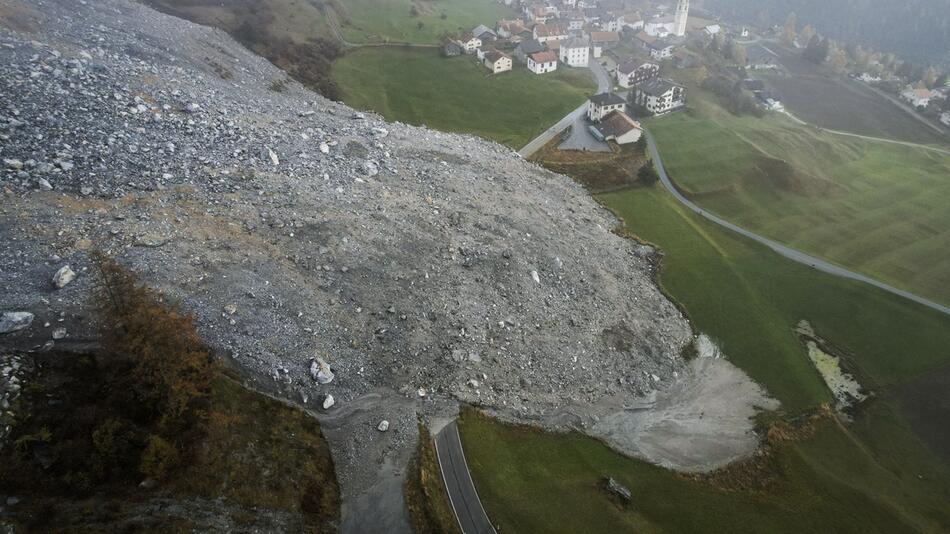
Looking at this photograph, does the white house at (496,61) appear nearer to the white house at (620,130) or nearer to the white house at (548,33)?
the white house at (548,33)

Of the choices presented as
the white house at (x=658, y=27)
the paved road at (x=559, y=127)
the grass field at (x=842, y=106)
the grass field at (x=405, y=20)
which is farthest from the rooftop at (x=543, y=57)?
the grass field at (x=842, y=106)

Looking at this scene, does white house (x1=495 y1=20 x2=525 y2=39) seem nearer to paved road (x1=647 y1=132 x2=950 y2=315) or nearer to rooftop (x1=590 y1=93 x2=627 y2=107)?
rooftop (x1=590 y1=93 x2=627 y2=107)

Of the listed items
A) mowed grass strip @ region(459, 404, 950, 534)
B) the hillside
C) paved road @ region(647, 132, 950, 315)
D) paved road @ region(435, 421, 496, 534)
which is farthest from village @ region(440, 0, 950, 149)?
paved road @ region(435, 421, 496, 534)

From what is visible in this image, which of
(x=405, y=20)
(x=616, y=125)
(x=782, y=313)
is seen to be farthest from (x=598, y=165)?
(x=405, y=20)

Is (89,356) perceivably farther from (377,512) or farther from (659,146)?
(659,146)

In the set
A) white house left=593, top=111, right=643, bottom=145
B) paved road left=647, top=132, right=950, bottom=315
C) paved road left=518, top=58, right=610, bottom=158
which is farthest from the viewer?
white house left=593, top=111, right=643, bottom=145
